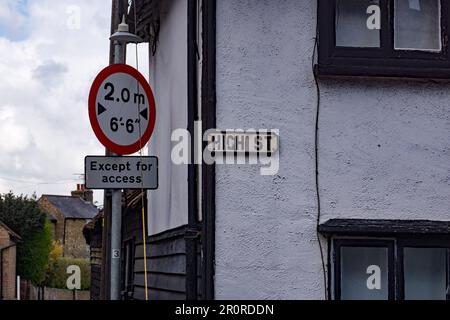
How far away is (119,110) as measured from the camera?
8453 millimetres

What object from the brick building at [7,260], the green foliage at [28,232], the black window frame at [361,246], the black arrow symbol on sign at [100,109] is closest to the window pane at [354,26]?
the black window frame at [361,246]

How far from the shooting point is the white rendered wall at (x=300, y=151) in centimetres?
795

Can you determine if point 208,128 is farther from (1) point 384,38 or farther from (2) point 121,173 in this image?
(1) point 384,38

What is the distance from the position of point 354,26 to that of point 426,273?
81.4 inches

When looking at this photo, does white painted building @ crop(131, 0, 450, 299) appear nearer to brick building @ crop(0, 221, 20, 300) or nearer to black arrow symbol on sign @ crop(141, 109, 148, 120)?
black arrow symbol on sign @ crop(141, 109, 148, 120)

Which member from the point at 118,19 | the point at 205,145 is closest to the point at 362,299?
the point at 205,145

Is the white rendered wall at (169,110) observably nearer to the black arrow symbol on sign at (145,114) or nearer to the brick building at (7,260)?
the black arrow symbol on sign at (145,114)

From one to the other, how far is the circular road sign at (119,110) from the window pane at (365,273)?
1946 millimetres

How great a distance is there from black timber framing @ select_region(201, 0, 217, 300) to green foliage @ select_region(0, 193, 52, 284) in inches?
2017

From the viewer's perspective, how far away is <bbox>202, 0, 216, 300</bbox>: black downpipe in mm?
7887

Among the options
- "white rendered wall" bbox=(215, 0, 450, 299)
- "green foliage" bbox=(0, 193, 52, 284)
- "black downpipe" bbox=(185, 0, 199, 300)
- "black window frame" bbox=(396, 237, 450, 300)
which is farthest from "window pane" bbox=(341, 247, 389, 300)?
"green foliage" bbox=(0, 193, 52, 284)

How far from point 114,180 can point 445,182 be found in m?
2.65

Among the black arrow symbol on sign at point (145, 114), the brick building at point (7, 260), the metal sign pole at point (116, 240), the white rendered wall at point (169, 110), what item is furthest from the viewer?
the brick building at point (7, 260)
